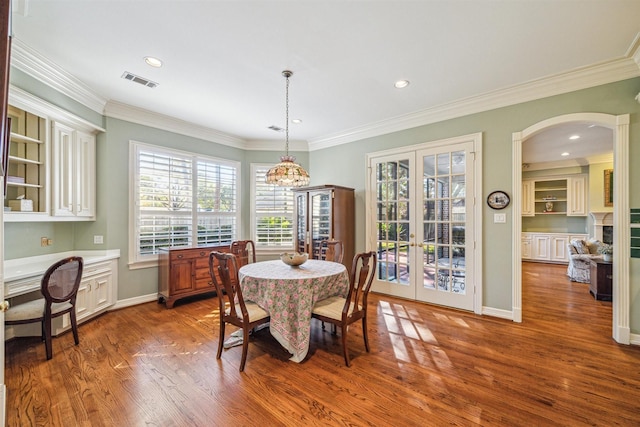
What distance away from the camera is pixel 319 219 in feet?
15.4

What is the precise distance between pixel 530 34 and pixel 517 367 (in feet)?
9.58

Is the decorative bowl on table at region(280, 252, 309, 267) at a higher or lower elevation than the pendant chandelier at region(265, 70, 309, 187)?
lower

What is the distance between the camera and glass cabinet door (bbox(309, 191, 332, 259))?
4.58 meters

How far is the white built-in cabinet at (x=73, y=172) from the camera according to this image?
10.3 feet

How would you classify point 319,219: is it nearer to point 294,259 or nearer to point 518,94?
point 294,259

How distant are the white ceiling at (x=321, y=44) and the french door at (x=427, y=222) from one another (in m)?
0.91

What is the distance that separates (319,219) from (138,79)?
3.09m

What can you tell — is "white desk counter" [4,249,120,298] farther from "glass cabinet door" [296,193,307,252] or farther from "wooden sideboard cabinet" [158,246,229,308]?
"glass cabinet door" [296,193,307,252]

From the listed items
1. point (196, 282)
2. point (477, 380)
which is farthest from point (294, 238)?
point (477, 380)

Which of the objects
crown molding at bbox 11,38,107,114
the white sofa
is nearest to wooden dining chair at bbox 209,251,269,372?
crown molding at bbox 11,38,107,114

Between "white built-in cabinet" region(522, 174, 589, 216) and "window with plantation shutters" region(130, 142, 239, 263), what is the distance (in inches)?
322

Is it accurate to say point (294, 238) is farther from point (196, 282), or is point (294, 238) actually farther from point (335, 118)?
point (335, 118)

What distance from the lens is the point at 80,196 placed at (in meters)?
3.46

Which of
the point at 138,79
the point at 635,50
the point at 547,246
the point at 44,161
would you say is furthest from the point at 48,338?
the point at 547,246
